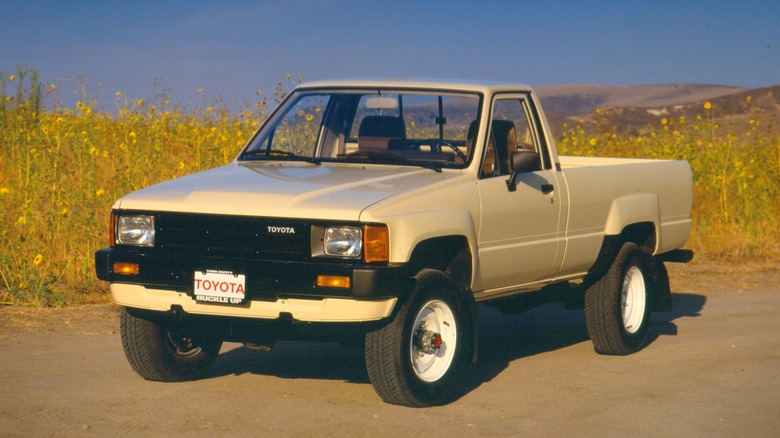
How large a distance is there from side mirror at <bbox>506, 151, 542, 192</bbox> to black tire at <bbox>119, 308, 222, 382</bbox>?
210cm

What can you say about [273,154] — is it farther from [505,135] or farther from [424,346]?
[424,346]

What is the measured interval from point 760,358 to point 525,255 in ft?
6.59

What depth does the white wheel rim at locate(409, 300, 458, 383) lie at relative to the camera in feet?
21.8

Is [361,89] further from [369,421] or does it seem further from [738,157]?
[738,157]

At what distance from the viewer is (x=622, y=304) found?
8812mm

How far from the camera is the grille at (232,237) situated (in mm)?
6203

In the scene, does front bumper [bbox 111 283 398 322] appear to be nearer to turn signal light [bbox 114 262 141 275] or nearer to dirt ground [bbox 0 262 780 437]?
turn signal light [bbox 114 262 141 275]

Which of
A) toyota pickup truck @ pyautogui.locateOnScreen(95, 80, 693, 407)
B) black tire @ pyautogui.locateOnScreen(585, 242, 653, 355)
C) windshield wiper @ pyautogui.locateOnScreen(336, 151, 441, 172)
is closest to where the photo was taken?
toyota pickup truck @ pyautogui.locateOnScreen(95, 80, 693, 407)

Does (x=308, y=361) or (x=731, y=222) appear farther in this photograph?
(x=731, y=222)

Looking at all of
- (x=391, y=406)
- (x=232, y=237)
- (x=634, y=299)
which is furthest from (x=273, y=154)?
(x=634, y=299)

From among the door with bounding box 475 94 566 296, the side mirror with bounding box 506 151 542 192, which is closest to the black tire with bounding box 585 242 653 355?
the door with bounding box 475 94 566 296

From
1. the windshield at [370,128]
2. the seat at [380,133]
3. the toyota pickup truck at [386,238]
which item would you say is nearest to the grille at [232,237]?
the toyota pickup truck at [386,238]

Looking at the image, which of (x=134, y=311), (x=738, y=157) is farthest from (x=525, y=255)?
(x=738, y=157)

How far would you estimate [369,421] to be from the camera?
620 cm
